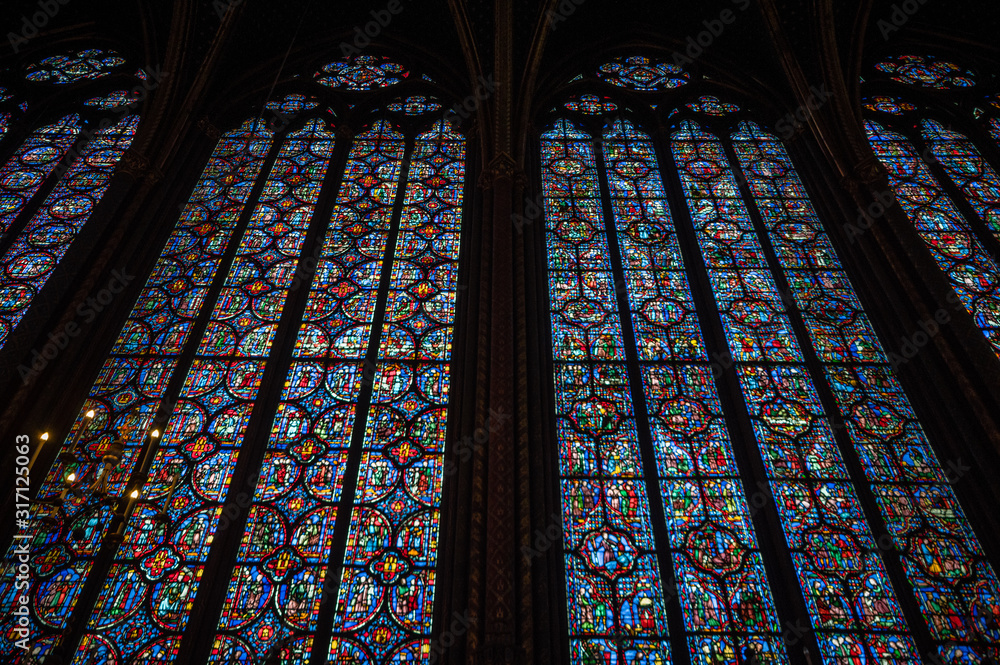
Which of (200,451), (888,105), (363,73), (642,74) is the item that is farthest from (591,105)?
(200,451)

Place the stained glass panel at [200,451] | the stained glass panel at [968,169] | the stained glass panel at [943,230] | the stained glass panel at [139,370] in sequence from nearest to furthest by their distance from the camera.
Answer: the stained glass panel at [200,451], the stained glass panel at [139,370], the stained glass panel at [943,230], the stained glass panel at [968,169]

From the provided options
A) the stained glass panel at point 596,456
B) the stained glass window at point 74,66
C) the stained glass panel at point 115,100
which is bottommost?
the stained glass panel at point 596,456

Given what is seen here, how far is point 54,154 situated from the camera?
1045 cm

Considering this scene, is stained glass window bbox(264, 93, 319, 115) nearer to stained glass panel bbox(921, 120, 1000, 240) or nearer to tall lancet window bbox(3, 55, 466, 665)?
tall lancet window bbox(3, 55, 466, 665)

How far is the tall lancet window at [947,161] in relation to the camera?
9.05m

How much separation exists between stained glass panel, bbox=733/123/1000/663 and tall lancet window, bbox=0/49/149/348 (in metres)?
8.30

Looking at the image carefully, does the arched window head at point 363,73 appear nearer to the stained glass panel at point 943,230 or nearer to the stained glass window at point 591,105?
the stained glass window at point 591,105

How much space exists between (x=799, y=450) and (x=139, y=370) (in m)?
6.51

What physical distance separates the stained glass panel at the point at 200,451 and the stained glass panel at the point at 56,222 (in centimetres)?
198

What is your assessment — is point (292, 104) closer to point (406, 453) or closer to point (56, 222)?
point (56, 222)

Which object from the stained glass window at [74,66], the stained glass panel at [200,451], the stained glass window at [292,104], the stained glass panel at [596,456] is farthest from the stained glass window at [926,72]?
the stained glass window at [74,66]

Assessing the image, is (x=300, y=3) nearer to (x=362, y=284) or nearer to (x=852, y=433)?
(x=362, y=284)

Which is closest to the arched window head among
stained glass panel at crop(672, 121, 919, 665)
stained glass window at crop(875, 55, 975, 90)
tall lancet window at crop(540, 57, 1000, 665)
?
tall lancet window at crop(540, 57, 1000, 665)

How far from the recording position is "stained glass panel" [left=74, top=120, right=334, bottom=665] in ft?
19.9
